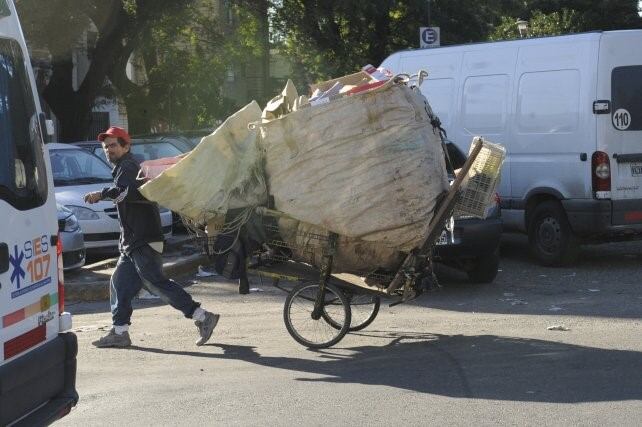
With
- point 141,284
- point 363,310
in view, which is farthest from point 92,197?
point 363,310

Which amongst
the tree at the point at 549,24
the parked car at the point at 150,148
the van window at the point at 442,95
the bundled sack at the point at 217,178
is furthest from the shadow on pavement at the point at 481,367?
the tree at the point at 549,24

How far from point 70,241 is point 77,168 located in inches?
111

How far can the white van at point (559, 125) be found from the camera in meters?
11.5

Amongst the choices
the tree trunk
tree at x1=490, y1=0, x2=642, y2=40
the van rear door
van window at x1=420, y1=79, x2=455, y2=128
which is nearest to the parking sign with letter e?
van window at x1=420, y1=79, x2=455, y2=128

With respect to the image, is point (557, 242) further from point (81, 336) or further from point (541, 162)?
point (81, 336)

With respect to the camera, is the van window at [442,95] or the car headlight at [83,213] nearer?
the car headlight at [83,213]

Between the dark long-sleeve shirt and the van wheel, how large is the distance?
229 inches

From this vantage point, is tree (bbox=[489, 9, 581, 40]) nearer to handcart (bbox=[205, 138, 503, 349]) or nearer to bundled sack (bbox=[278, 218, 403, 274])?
handcart (bbox=[205, 138, 503, 349])

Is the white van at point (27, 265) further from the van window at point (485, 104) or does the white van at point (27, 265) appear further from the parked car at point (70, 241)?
the van window at point (485, 104)

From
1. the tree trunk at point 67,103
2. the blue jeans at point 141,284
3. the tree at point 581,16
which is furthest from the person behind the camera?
the tree at point 581,16

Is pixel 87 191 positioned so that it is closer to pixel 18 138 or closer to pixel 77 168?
pixel 77 168

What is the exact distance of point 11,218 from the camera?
15.3 feet

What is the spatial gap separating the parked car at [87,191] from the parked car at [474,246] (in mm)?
4624

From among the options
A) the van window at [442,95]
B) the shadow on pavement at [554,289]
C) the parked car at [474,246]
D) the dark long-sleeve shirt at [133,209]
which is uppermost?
the van window at [442,95]
